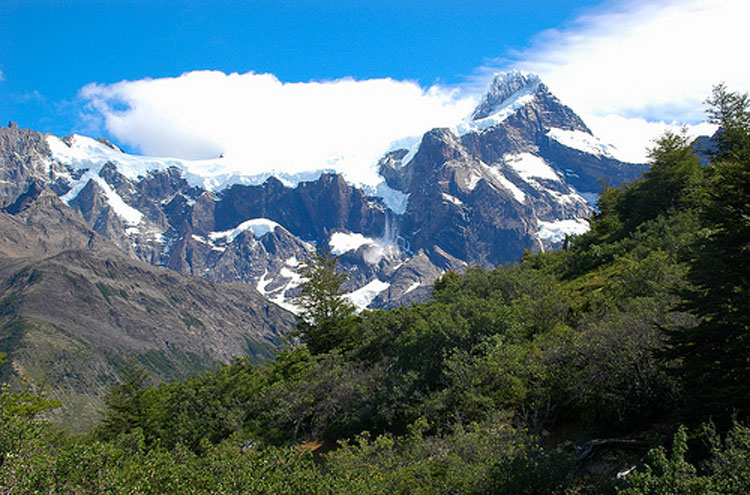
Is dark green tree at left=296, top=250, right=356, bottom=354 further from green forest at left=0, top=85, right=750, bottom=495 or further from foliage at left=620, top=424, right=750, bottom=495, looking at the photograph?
foliage at left=620, top=424, right=750, bottom=495

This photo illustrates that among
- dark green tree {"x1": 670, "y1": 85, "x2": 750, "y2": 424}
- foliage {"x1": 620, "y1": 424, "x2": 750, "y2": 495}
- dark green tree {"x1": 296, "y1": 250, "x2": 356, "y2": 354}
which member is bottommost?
foliage {"x1": 620, "y1": 424, "x2": 750, "y2": 495}

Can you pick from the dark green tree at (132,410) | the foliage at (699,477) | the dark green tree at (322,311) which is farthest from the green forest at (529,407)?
the dark green tree at (322,311)

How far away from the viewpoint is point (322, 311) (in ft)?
149

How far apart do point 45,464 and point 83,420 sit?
21382 cm

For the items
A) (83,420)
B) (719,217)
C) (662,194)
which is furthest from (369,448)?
(83,420)

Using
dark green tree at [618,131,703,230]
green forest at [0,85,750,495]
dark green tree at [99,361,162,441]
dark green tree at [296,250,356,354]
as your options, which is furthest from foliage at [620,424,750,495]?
dark green tree at [296,250,356,354]

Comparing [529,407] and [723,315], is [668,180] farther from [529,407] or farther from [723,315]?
[723,315]

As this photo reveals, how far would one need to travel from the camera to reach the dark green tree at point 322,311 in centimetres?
4300

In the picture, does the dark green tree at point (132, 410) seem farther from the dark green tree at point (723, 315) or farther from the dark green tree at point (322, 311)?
the dark green tree at point (723, 315)

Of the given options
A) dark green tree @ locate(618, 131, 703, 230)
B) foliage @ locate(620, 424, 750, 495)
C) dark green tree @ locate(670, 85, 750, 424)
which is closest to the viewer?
foliage @ locate(620, 424, 750, 495)

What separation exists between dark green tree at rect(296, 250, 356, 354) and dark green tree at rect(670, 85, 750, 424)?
3224 centimetres

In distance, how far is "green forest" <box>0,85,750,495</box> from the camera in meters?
11.0

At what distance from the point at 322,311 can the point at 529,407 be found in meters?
30.7

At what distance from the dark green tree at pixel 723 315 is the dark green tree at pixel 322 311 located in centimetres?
3224
